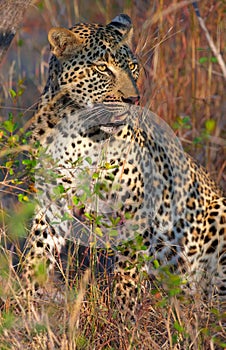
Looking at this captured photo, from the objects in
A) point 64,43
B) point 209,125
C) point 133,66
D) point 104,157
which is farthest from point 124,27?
point 209,125

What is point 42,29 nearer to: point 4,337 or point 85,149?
point 85,149

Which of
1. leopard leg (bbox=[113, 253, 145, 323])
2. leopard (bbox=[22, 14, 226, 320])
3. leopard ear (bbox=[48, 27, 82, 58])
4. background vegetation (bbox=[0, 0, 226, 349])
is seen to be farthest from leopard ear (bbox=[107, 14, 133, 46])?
leopard leg (bbox=[113, 253, 145, 323])

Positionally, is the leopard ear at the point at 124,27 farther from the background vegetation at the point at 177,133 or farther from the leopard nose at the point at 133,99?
the leopard nose at the point at 133,99

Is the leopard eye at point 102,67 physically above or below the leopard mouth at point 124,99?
above

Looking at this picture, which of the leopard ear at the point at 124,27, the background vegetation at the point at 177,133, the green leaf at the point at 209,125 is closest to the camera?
the background vegetation at the point at 177,133

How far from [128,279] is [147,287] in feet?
0.43

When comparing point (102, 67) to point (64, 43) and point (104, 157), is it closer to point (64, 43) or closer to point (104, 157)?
point (64, 43)

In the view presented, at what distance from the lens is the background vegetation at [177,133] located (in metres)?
4.16

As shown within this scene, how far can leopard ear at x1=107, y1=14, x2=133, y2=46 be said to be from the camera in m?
5.48

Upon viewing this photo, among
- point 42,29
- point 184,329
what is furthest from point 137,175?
point 42,29

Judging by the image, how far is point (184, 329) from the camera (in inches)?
168

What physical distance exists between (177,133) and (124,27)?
182cm

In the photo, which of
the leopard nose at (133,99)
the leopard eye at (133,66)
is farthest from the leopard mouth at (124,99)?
the leopard eye at (133,66)

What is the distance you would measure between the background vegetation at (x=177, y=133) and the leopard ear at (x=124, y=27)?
0.53ft
